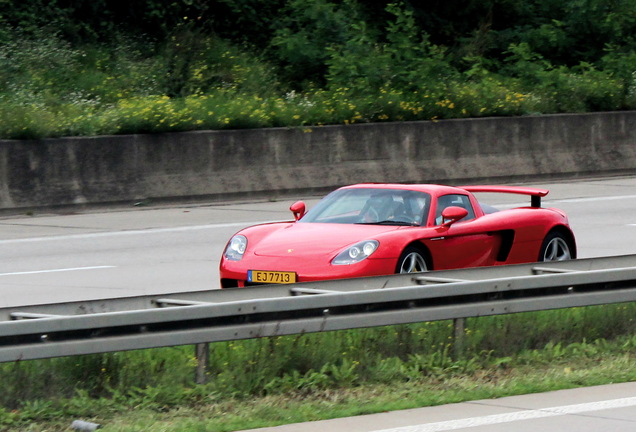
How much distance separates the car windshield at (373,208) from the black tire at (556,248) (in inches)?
54.6

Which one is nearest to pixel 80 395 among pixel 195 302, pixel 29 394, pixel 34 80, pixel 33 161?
pixel 29 394

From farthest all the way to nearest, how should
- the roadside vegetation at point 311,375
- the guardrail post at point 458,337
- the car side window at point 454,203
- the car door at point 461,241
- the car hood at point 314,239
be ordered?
the car side window at point 454,203, the car door at point 461,241, the car hood at point 314,239, the guardrail post at point 458,337, the roadside vegetation at point 311,375

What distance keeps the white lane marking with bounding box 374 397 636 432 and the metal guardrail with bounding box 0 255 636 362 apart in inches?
40.6

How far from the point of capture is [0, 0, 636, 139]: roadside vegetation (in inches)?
864

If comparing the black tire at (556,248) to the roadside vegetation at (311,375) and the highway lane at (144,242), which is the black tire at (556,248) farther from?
the roadside vegetation at (311,375)

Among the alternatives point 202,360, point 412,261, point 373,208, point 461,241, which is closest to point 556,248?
point 461,241

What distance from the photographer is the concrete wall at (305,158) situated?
18.8 meters

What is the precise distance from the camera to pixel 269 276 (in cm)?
929

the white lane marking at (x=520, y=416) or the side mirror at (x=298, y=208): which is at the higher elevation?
the side mirror at (x=298, y=208)

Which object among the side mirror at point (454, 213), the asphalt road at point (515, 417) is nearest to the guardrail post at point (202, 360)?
the asphalt road at point (515, 417)

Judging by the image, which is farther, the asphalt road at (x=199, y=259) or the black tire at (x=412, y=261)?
the black tire at (x=412, y=261)

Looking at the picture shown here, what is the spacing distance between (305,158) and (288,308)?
1527 cm

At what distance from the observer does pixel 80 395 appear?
6152mm

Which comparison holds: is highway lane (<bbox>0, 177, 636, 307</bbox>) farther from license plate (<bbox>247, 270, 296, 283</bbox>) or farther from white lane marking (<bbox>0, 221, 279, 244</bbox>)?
license plate (<bbox>247, 270, 296, 283</bbox>)
